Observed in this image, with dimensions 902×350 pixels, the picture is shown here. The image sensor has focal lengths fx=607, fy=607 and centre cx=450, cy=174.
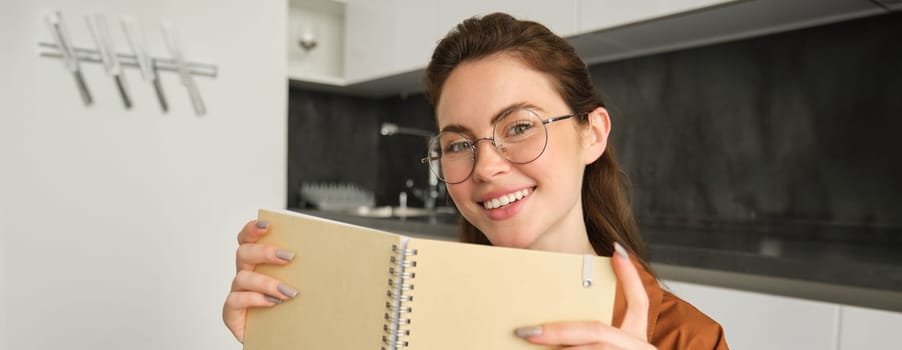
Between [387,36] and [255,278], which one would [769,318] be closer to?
[255,278]

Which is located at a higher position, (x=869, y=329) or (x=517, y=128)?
(x=517, y=128)

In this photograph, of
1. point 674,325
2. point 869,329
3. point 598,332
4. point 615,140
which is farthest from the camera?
point 615,140

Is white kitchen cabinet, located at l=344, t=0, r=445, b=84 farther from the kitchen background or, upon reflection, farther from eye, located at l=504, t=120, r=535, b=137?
eye, located at l=504, t=120, r=535, b=137

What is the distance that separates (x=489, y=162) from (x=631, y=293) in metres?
0.26

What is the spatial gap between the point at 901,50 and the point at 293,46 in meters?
2.43

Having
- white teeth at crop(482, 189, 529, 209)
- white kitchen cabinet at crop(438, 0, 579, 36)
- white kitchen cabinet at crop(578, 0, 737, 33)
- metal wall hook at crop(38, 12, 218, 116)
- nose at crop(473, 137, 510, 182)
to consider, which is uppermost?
white kitchen cabinet at crop(438, 0, 579, 36)

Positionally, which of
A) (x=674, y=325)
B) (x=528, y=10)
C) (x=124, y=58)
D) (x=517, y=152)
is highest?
(x=528, y=10)

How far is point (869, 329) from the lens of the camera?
1.16 metres

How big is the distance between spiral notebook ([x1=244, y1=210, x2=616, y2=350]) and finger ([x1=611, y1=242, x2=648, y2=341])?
0.04 feet

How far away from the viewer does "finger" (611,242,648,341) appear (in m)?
0.54

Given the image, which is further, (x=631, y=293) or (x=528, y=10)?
(x=528, y=10)

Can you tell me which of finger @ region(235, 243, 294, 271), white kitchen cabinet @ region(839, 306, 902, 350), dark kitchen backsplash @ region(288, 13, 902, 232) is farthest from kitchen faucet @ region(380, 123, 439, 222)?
finger @ region(235, 243, 294, 271)

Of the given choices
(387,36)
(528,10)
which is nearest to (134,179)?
(387,36)

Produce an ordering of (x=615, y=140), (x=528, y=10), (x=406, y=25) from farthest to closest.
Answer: (x=406, y=25)
(x=615, y=140)
(x=528, y=10)
